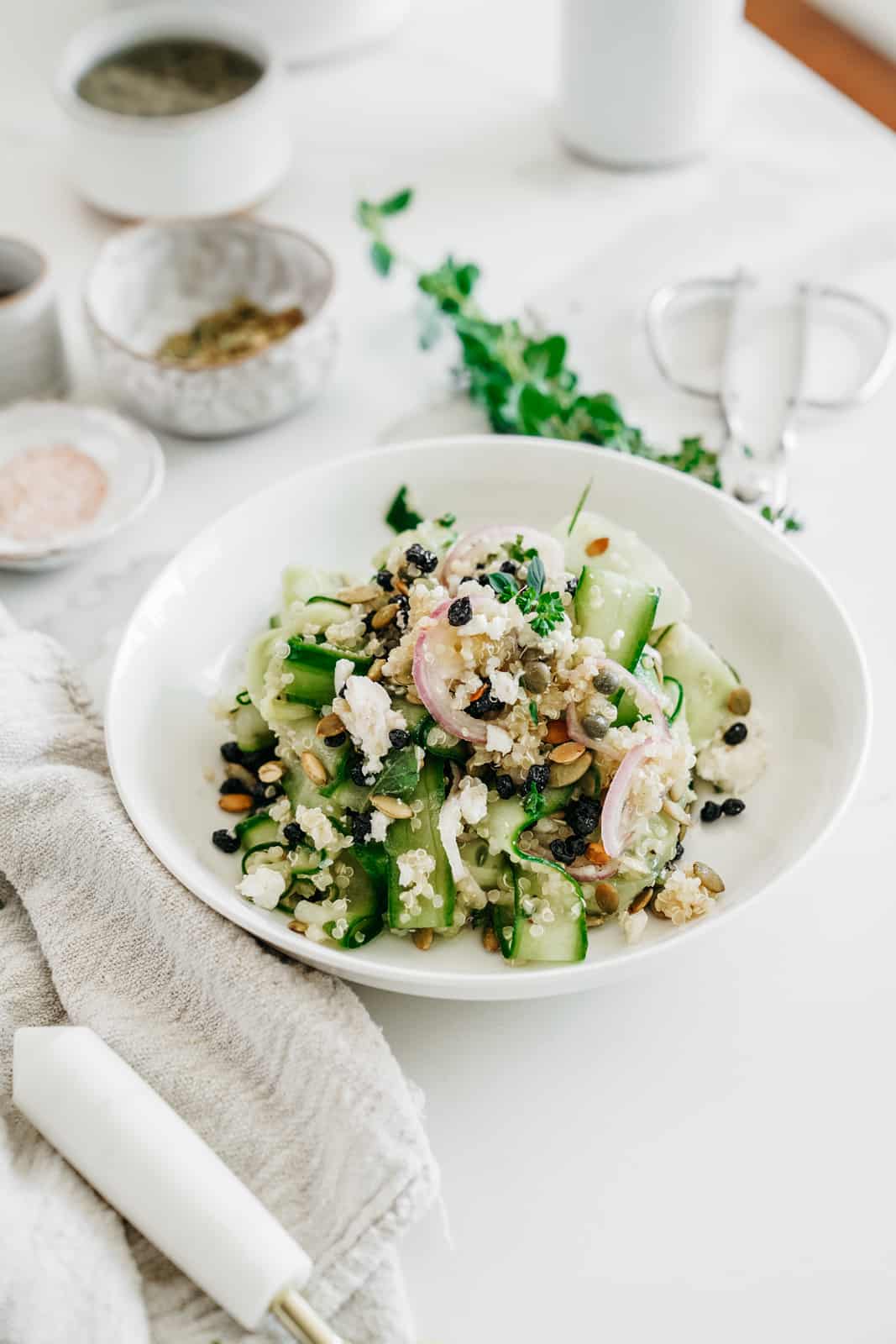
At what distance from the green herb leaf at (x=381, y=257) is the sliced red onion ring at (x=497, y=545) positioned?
0.93 meters

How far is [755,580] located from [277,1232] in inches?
42.1

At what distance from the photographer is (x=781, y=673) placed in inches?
70.5

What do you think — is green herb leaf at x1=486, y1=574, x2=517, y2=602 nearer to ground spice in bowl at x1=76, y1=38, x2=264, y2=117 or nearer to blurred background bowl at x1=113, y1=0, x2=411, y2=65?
ground spice in bowl at x1=76, y1=38, x2=264, y2=117

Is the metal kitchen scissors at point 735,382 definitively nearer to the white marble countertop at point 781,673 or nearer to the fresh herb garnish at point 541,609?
the white marble countertop at point 781,673

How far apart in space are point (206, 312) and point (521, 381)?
71 centimetres

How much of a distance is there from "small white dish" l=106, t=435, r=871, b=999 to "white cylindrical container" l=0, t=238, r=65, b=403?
71 cm

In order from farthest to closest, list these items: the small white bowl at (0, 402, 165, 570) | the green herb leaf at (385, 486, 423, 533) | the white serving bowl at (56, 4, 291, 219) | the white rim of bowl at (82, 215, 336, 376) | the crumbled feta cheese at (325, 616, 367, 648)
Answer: the white serving bowl at (56, 4, 291, 219)
the white rim of bowl at (82, 215, 336, 376)
the small white bowl at (0, 402, 165, 570)
the green herb leaf at (385, 486, 423, 533)
the crumbled feta cheese at (325, 616, 367, 648)

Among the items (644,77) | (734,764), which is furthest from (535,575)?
(644,77)

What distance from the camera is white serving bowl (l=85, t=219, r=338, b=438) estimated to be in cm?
225

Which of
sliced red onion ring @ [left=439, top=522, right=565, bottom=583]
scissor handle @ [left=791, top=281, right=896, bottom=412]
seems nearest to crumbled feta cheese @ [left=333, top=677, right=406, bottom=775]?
sliced red onion ring @ [left=439, top=522, right=565, bottom=583]

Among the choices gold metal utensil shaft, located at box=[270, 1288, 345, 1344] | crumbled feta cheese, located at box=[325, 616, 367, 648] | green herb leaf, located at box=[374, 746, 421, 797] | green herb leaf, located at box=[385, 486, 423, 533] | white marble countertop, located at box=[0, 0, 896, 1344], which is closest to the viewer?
gold metal utensil shaft, located at box=[270, 1288, 345, 1344]

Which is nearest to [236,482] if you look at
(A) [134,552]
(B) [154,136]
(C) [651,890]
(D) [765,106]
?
(A) [134,552]

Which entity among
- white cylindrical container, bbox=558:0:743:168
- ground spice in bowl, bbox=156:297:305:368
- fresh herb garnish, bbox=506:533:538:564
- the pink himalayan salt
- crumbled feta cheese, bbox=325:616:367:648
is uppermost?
white cylindrical container, bbox=558:0:743:168

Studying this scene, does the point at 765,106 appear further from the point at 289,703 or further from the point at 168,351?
the point at 289,703
